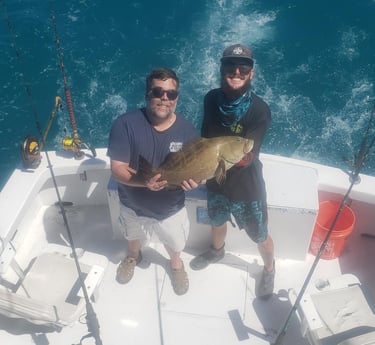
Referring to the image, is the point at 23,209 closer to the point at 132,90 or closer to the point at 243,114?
the point at 243,114

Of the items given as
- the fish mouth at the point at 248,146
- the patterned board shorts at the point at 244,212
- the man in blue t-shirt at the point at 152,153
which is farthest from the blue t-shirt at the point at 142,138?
the patterned board shorts at the point at 244,212

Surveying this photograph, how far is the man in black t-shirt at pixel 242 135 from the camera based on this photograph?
3.12 meters

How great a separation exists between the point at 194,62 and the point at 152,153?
883 centimetres

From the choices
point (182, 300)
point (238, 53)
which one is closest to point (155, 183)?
point (238, 53)

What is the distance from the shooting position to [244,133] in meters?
3.25

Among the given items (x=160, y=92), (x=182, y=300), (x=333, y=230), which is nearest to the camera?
(x=160, y=92)

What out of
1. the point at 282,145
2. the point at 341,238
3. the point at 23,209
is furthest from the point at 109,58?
the point at 341,238

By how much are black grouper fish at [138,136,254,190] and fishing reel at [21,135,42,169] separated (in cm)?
186

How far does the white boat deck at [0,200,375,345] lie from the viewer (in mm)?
3895

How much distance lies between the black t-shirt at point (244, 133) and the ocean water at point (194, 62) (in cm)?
653

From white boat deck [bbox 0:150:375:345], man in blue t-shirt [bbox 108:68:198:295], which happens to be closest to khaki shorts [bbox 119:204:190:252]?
man in blue t-shirt [bbox 108:68:198:295]

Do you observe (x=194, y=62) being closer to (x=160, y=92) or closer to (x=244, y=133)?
(x=244, y=133)

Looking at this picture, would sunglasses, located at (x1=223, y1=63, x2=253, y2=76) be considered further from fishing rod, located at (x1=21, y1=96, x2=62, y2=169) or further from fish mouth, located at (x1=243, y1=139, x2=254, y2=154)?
fishing rod, located at (x1=21, y1=96, x2=62, y2=169)

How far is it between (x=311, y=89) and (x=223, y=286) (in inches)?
318
